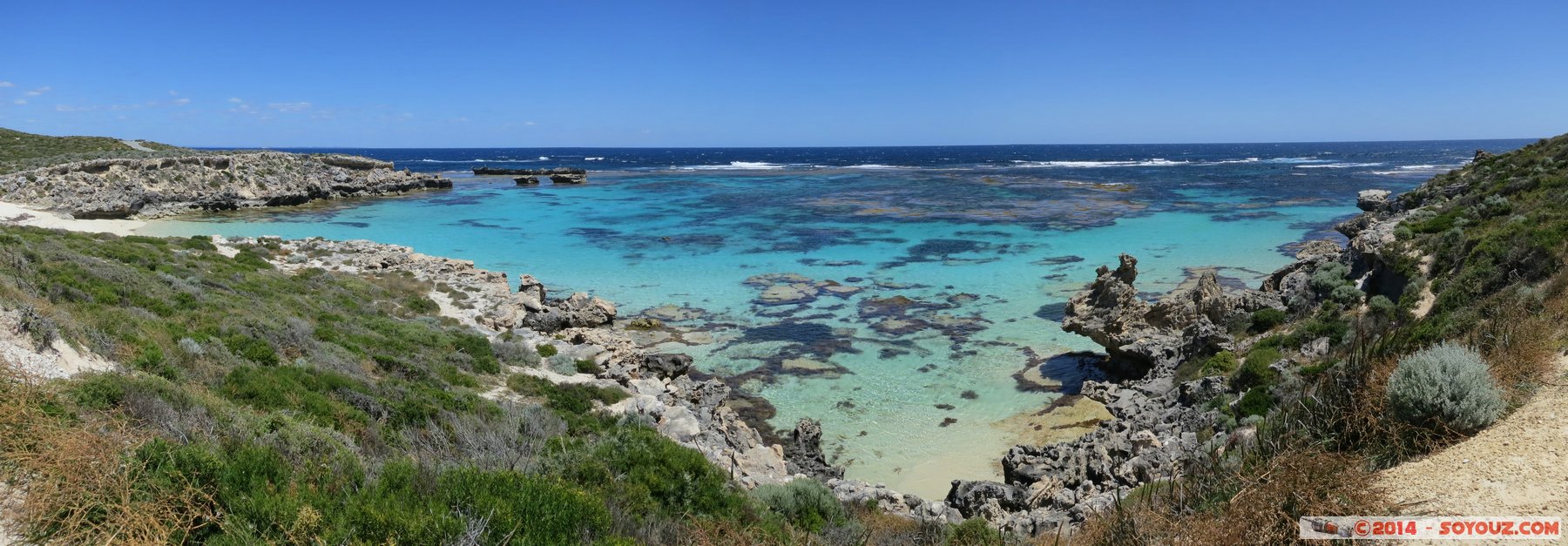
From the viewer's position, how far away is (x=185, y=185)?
47656 millimetres

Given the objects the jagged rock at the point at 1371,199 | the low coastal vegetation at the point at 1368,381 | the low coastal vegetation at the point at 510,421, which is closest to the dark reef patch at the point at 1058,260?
the low coastal vegetation at the point at 510,421

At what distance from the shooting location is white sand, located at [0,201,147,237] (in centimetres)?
3000

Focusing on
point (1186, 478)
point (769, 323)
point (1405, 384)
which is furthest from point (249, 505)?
point (769, 323)

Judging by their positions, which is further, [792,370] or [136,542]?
[792,370]

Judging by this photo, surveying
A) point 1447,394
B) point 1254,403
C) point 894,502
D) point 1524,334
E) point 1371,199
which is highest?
point 1524,334

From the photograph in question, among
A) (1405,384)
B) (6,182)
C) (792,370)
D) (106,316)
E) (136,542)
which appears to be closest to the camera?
(136,542)

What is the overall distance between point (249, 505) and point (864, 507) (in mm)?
6244

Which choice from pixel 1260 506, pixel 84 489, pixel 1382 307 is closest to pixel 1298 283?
pixel 1382 307

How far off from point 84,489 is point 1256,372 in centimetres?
1331

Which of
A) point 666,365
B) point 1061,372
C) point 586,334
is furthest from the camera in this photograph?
point 586,334

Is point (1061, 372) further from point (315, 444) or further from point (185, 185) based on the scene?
point (185, 185)

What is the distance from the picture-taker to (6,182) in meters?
39.3

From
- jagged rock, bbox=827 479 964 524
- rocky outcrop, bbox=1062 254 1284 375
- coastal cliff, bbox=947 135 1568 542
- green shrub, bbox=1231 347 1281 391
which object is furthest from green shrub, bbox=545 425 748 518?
rocky outcrop, bbox=1062 254 1284 375

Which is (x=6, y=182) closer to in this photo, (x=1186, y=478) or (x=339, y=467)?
(x=339, y=467)
